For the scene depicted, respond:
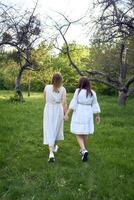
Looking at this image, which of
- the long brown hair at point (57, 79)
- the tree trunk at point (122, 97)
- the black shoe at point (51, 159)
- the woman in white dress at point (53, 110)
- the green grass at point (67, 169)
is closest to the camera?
the green grass at point (67, 169)

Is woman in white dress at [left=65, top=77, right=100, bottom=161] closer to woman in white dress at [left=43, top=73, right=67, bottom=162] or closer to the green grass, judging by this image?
woman in white dress at [left=43, top=73, right=67, bottom=162]

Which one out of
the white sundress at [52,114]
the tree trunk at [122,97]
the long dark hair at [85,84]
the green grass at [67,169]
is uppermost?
the long dark hair at [85,84]

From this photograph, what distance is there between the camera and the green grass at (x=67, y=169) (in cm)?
812

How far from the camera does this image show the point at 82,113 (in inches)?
447

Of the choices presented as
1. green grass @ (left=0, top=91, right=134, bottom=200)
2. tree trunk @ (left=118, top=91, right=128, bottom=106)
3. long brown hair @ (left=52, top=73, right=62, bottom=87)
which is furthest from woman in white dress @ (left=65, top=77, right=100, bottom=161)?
tree trunk @ (left=118, top=91, right=128, bottom=106)

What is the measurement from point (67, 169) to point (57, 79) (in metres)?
2.37

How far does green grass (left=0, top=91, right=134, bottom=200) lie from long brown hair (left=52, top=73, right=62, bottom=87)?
5.89 ft

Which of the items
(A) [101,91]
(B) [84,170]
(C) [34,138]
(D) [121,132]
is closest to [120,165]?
(B) [84,170]

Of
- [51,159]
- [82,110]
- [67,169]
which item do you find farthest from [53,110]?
[67,169]

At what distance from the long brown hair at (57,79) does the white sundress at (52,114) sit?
0.16m

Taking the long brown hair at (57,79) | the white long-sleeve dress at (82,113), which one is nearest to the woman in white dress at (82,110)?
the white long-sleeve dress at (82,113)

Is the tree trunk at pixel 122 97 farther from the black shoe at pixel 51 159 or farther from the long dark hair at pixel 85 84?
the black shoe at pixel 51 159

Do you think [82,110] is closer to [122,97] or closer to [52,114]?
[52,114]

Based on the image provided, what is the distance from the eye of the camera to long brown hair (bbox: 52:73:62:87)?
11.2 metres
